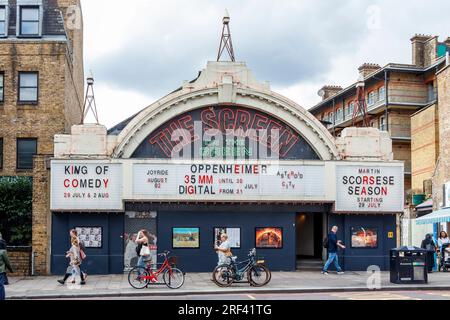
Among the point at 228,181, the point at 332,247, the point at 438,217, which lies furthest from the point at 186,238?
the point at 438,217

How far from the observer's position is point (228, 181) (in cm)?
2525

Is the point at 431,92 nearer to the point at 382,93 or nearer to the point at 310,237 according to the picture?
the point at 382,93

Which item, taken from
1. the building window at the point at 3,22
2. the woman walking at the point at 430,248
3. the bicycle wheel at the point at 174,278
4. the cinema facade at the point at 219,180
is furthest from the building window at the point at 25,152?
the woman walking at the point at 430,248

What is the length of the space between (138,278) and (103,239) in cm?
591

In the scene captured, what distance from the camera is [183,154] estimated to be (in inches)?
1008

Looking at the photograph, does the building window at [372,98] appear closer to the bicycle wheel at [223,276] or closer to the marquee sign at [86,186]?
the marquee sign at [86,186]

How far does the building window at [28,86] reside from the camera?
30.7 metres

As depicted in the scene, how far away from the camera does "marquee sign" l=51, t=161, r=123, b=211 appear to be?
2464 centimetres

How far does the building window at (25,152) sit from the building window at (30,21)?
5.36 m

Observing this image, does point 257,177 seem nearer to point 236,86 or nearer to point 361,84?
point 236,86

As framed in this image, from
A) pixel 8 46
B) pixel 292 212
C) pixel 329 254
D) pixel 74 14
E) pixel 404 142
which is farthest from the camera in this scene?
pixel 404 142

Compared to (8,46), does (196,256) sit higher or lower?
lower

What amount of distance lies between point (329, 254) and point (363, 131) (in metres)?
5.45

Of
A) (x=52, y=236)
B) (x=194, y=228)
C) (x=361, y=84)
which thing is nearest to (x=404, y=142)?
(x=361, y=84)
